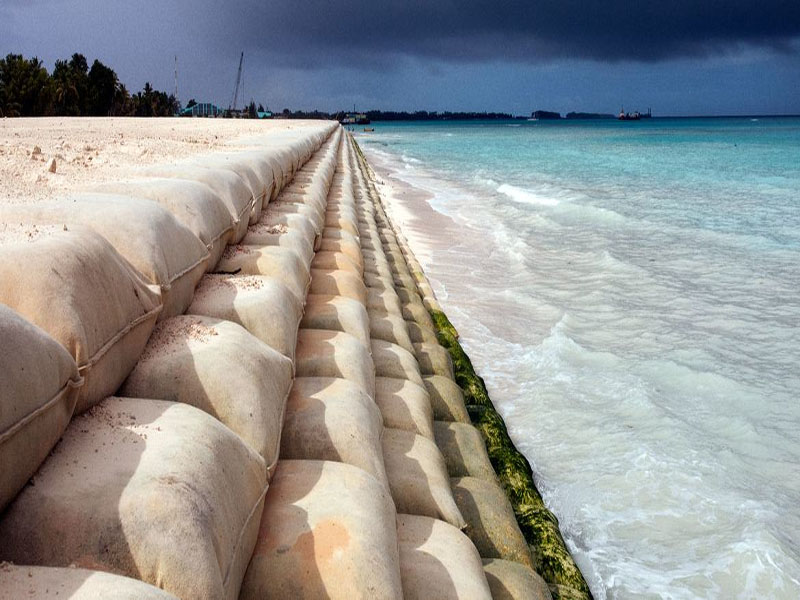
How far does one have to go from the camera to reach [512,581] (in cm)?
259

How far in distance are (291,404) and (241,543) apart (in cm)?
102

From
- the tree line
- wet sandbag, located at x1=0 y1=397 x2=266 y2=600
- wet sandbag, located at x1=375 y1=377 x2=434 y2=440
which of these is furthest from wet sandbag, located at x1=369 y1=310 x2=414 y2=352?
the tree line

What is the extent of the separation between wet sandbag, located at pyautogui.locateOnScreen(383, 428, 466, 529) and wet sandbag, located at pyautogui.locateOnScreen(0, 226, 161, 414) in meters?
1.14

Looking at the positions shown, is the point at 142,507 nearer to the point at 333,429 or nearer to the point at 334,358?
the point at 333,429

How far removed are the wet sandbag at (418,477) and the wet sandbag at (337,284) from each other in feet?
4.89

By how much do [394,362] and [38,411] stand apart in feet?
8.76

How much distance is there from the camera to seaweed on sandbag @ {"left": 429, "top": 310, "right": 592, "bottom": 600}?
9.95 feet

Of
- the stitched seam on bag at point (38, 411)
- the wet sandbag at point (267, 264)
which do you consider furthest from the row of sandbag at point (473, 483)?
the stitched seam on bag at point (38, 411)

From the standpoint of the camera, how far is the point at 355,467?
233 cm

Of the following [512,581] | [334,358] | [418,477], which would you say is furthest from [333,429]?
[512,581]

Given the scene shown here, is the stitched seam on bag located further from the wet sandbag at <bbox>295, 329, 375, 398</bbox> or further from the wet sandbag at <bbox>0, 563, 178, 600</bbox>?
the wet sandbag at <bbox>295, 329, 375, 398</bbox>

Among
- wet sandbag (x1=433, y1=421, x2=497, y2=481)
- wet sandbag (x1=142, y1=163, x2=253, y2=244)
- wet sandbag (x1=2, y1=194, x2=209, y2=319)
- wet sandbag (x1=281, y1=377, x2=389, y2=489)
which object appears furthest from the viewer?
wet sandbag (x1=142, y1=163, x2=253, y2=244)

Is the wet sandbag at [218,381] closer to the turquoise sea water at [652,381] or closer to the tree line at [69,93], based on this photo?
the turquoise sea water at [652,381]

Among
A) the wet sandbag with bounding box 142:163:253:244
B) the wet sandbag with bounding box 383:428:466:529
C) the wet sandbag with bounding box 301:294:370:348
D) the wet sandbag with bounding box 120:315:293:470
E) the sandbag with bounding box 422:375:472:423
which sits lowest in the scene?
the sandbag with bounding box 422:375:472:423
